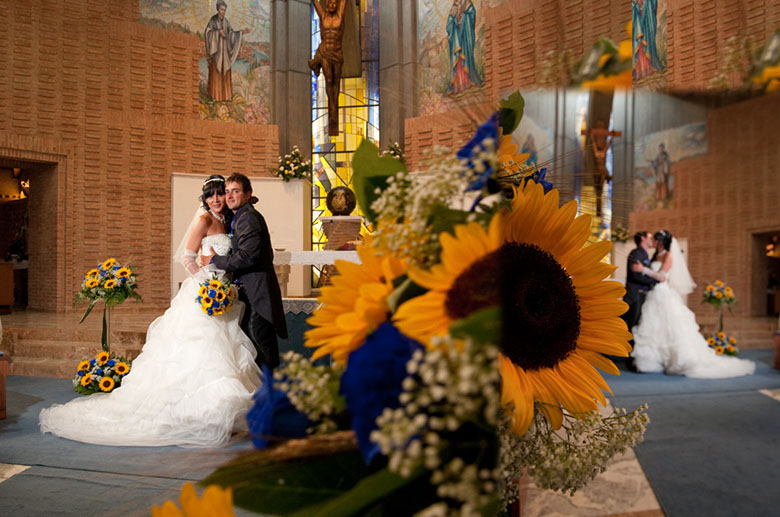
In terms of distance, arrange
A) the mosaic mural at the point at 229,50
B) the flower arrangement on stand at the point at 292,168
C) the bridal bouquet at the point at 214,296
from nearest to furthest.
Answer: the bridal bouquet at the point at 214,296
the flower arrangement on stand at the point at 292,168
the mosaic mural at the point at 229,50

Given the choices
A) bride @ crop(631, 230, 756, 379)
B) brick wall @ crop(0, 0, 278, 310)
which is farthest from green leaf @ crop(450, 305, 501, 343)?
brick wall @ crop(0, 0, 278, 310)

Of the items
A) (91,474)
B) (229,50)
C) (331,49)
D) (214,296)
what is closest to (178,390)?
(214,296)

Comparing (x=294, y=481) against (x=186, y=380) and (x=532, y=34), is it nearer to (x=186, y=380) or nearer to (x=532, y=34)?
(x=532, y=34)

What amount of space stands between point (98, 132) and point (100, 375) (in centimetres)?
669

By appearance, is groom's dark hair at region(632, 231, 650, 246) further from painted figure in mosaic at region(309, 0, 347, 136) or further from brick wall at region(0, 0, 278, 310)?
brick wall at region(0, 0, 278, 310)

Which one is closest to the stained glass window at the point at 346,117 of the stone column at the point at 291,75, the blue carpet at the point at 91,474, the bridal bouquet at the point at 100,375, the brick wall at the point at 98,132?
the stone column at the point at 291,75

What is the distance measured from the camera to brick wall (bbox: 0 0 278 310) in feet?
32.4

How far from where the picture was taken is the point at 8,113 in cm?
964

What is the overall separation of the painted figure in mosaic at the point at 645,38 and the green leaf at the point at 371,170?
0.24 m

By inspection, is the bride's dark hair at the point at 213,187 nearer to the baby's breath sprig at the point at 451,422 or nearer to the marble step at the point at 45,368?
the marble step at the point at 45,368

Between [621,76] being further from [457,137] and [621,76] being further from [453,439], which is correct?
[453,439]

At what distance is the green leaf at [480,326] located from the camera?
32 centimetres

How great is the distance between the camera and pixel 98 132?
10453mm

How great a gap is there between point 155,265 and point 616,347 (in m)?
11.0
